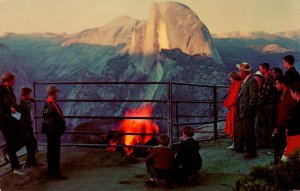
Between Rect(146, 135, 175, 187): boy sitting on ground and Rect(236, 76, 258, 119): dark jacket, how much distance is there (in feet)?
5.01

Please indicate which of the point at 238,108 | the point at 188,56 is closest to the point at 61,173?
the point at 238,108

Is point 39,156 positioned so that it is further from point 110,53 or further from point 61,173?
point 110,53

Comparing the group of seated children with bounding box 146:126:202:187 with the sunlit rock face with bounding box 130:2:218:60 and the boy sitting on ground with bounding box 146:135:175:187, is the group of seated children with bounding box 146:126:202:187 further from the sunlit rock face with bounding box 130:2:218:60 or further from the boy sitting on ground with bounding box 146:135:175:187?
the sunlit rock face with bounding box 130:2:218:60

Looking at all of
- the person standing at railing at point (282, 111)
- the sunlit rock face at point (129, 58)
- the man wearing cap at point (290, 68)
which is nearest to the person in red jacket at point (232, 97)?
the man wearing cap at point (290, 68)

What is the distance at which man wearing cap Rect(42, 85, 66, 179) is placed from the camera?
6.20 metres

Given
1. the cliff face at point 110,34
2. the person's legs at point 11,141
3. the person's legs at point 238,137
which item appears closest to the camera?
the person's legs at point 11,141


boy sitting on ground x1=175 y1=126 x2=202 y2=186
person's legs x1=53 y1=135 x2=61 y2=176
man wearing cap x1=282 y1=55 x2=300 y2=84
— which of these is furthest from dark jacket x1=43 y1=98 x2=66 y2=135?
man wearing cap x1=282 y1=55 x2=300 y2=84

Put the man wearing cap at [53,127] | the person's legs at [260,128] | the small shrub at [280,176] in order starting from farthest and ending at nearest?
the person's legs at [260,128] → the man wearing cap at [53,127] → the small shrub at [280,176]

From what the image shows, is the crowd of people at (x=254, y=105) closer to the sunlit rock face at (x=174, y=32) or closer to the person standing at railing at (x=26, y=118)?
the person standing at railing at (x=26, y=118)

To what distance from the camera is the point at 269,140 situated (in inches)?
288

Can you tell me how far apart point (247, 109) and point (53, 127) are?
2.70 meters

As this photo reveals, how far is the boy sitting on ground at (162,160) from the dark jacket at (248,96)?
5.01 ft

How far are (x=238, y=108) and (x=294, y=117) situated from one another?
214 cm

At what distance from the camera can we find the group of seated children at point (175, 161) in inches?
226
